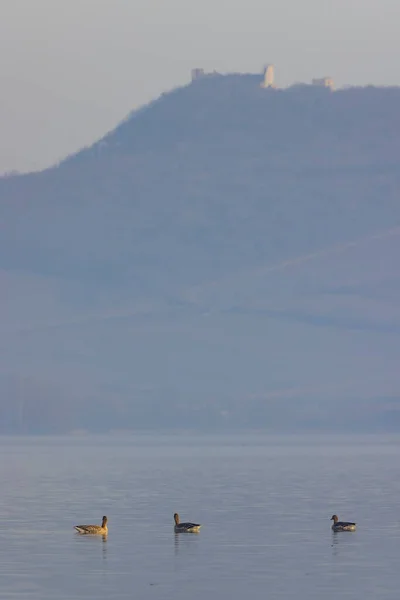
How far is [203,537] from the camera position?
197 ft

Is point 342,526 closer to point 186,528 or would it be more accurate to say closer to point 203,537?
point 203,537

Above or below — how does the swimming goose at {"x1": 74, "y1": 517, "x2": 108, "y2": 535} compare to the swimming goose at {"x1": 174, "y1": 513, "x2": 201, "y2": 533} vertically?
below

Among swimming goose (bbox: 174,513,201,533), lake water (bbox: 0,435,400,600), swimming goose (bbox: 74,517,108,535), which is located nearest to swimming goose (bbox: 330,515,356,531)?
lake water (bbox: 0,435,400,600)

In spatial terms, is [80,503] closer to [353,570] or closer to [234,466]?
[353,570]

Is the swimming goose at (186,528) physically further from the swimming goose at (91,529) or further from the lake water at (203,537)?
the swimming goose at (91,529)

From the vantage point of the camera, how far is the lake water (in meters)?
46.5

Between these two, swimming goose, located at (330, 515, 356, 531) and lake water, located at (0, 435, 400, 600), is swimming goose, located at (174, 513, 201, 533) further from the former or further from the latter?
swimming goose, located at (330, 515, 356, 531)

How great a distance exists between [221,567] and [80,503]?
2628 centimetres

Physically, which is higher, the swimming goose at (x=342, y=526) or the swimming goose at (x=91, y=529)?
the swimming goose at (x=342, y=526)

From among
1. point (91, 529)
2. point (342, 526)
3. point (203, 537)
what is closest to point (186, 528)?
point (203, 537)

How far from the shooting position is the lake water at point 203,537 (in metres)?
46.5

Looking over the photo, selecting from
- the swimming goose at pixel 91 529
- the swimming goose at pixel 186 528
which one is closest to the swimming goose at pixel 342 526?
the swimming goose at pixel 186 528

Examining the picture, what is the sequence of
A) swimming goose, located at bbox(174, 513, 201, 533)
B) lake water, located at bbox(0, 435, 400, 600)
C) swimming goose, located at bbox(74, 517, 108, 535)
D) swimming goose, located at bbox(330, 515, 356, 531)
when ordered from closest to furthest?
1. lake water, located at bbox(0, 435, 400, 600)
2. swimming goose, located at bbox(74, 517, 108, 535)
3. swimming goose, located at bbox(174, 513, 201, 533)
4. swimming goose, located at bbox(330, 515, 356, 531)

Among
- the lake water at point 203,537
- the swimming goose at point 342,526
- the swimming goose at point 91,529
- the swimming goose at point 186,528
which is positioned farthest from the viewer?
the swimming goose at point 342,526
